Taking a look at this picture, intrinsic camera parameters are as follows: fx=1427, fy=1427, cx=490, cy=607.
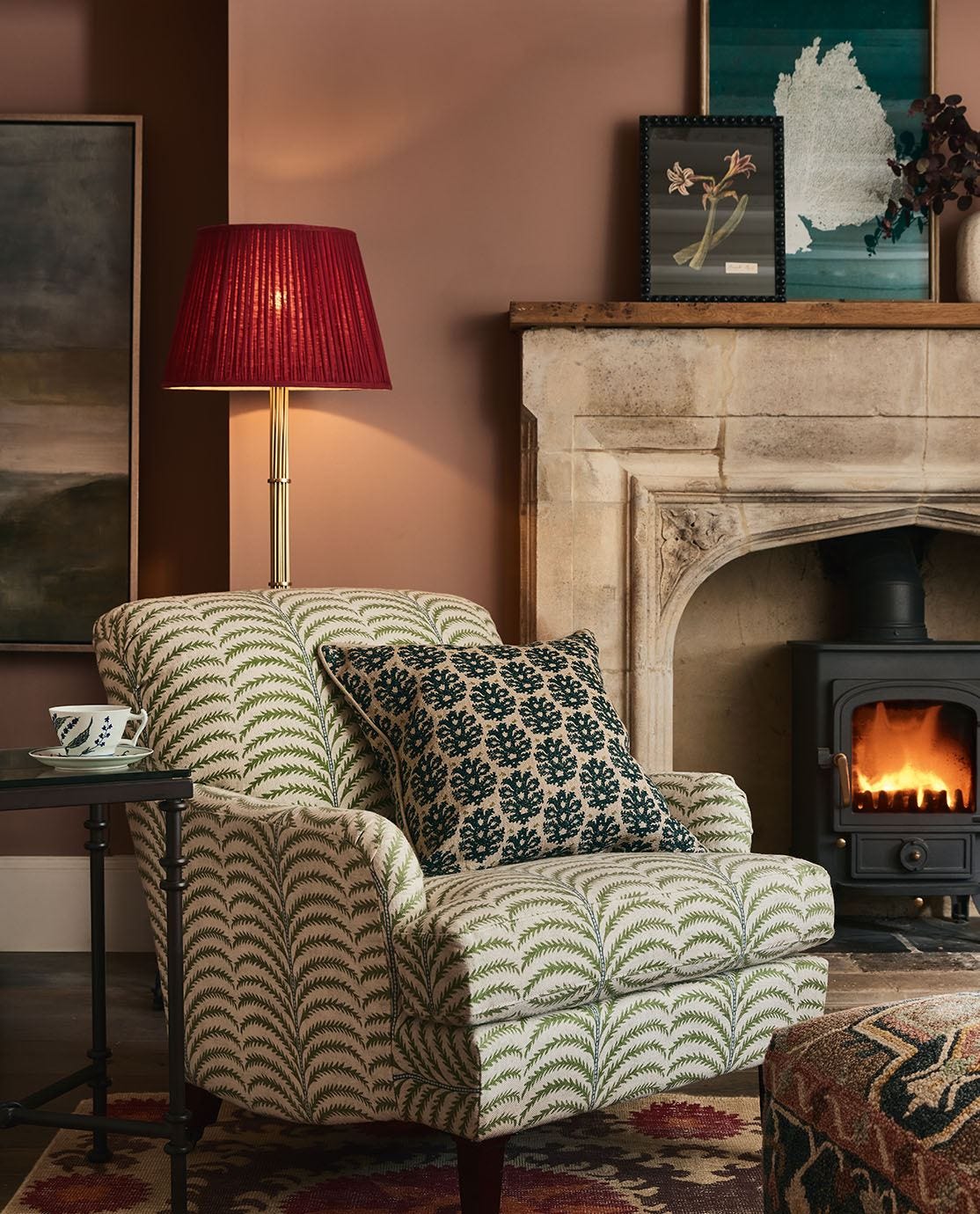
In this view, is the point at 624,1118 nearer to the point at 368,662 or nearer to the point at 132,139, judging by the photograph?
the point at 368,662

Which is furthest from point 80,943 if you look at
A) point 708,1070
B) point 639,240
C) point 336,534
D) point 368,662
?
point 639,240

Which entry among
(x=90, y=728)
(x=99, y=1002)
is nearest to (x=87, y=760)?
(x=90, y=728)

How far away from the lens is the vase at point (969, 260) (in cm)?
338

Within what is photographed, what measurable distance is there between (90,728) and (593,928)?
759 millimetres

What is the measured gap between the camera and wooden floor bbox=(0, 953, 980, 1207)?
2.53 m

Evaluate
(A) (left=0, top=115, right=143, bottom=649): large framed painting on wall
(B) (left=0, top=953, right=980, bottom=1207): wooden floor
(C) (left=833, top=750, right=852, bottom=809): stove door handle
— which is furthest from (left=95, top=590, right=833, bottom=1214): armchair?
(A) (left=0, top=115, right=143, bottom=649): large framed painting on wall

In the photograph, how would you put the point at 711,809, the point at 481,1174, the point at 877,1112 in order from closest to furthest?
the point at 877,1112 → the point at 481,1174 → the point at 711,809

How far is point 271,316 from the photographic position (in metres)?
2.88

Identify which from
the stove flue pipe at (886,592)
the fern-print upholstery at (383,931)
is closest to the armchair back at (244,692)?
the fern-print upholstery at (383,931)

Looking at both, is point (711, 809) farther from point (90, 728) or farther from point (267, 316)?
point (267, 316)

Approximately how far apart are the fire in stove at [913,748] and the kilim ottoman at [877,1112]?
7.18 feet

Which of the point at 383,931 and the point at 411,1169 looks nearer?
the point at 383,931

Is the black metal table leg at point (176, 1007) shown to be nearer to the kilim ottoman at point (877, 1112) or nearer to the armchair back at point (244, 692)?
the armchair back at point (244, 692)

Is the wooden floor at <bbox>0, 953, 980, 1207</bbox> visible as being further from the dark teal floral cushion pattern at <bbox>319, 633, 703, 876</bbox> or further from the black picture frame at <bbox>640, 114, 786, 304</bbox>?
the black picture frame at <bbox>640, 114, 786, 304</bbox>
